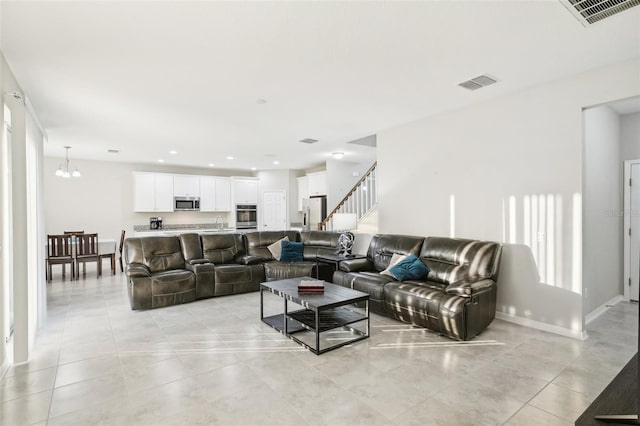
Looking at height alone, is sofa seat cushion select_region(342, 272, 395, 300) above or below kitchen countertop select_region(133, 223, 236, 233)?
below

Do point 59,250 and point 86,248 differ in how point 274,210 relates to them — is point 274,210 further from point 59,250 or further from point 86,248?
point 59,250

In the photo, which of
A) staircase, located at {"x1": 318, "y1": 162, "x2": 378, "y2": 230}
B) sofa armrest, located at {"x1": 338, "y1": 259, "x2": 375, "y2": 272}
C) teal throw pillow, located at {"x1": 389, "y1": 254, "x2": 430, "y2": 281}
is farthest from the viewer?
staircase, located at {"x1": 318, "y1": 162, "x2": 378, "y2": 230}

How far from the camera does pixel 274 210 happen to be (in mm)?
10273

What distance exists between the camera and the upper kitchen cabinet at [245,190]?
9.92m

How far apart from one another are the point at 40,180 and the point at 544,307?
6.33 metres

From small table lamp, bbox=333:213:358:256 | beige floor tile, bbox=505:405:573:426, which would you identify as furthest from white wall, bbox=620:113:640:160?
beige floor tile, bbox=505:405:573:426

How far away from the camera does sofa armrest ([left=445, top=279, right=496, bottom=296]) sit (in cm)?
340

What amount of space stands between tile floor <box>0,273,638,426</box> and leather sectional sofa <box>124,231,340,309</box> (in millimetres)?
762

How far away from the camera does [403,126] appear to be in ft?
17.6

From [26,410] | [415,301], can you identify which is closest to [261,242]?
[415,301]

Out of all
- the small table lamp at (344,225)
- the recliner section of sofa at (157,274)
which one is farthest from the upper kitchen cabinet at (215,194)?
the small table lamp at (344,225)

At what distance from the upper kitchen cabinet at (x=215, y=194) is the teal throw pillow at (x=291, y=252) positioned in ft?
14.2

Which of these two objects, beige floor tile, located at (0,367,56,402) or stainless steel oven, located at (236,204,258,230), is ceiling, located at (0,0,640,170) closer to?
beige floor tile, located at (0,367,56,402)

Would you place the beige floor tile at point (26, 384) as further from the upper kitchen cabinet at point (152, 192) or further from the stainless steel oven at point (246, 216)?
the stainless steel oven at point (246, 216)
